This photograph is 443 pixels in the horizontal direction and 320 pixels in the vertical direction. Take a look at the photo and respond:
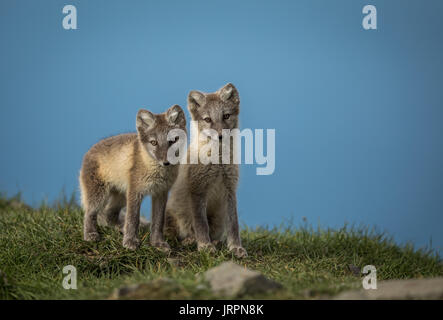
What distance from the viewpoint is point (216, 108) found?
5.12 m

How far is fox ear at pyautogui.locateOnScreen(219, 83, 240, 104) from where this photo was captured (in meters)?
5.23

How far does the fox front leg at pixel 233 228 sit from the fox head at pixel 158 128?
1044 millimetres

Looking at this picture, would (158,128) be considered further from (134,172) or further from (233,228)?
(233,228)

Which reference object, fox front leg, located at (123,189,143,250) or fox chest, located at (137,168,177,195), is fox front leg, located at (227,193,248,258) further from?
fox front leg, located at (123,189,143,250)

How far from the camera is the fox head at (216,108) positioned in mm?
5117

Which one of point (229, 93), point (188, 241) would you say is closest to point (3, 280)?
point (188, 241)

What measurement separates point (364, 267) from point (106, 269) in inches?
106

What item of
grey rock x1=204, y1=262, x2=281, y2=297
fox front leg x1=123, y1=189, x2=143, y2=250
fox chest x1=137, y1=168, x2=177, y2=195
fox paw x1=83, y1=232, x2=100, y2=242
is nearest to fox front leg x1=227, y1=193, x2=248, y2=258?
fox chest x1=137, y1=168, x2=177, y2=195

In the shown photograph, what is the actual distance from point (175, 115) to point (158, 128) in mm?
206

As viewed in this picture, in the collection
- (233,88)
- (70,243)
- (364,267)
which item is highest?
(233,88)

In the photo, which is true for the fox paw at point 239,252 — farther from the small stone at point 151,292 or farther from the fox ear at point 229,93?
the small stone at point 151,292
